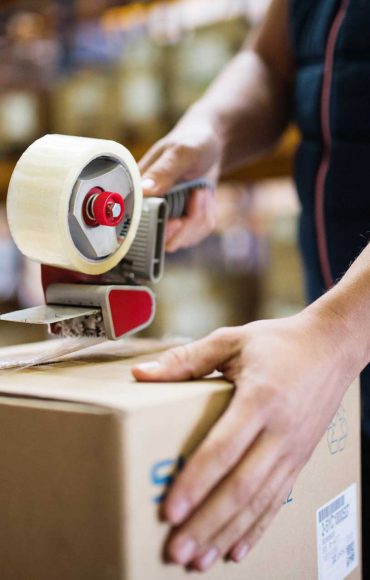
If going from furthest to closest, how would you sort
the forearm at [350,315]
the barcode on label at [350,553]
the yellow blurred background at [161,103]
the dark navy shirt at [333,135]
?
the yellow blurred background at [161,103]
the dark navy shirt at [333,135]
the barcode on label at [350,553]
the forearm at [350,315]

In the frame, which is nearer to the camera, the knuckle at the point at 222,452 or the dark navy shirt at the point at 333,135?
the knuckle at the point at 222,452

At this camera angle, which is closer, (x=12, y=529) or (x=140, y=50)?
(x=12, y=529)

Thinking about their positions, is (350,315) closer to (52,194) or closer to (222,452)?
(222,452)

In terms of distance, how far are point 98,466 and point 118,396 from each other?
57mm

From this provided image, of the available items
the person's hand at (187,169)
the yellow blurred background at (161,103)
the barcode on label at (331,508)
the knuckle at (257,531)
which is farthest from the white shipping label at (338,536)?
the yellow blurred background at (161,103)

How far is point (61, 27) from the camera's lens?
2338 mm

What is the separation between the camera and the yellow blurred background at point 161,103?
6.24ft

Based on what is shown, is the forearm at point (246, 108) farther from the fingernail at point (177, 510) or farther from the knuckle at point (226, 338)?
the fingernail at point (177, 510)

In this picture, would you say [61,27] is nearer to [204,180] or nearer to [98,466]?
[204,180]

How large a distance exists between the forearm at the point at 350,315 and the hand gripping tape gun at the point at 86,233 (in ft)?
0.74

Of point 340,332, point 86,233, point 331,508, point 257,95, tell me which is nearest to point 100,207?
point 86,233

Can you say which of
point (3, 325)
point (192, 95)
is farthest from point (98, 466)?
point (3, 325)

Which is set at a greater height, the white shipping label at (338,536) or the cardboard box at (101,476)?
the cardboard box at (101,476)

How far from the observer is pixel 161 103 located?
1.94 m
